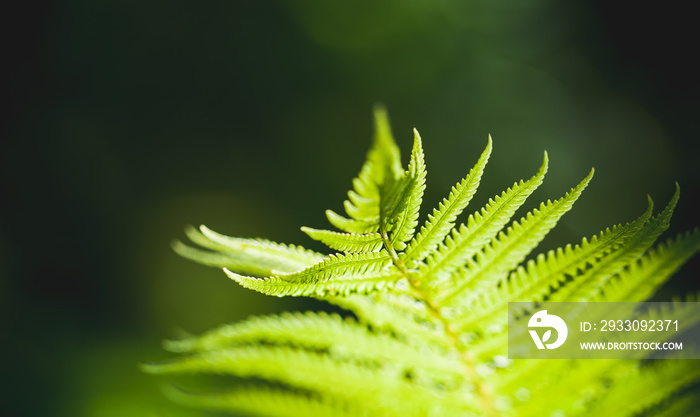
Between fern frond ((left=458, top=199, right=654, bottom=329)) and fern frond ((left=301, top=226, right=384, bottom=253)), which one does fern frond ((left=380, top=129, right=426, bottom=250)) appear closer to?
fern frond ((left=301, top=226, right=384, bottom=253))

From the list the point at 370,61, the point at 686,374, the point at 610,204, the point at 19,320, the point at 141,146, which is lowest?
the point at 686,374

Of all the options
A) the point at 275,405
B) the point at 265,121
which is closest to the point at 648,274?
the point at 275,405

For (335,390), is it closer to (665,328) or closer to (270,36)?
(665,328)

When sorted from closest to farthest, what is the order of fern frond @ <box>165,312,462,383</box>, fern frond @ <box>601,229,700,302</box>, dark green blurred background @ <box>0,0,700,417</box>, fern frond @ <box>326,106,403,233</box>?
fern frond @ <box>326,106,403,233</box>
fern frond @ <box>601,229,700,302</box>
fern frond @ <box>165,312,462,383</box>
dark green blurred background @ <box>0,0,700,417</box>

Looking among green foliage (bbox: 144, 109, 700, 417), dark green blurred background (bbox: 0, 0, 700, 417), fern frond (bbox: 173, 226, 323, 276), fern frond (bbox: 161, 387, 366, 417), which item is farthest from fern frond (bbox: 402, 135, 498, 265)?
dark green blurred background (bbox: 0, 0, 700, 417)

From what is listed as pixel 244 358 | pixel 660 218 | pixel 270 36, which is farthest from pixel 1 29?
pixel 660 218

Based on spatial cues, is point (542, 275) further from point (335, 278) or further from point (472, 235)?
point (335, 278)
